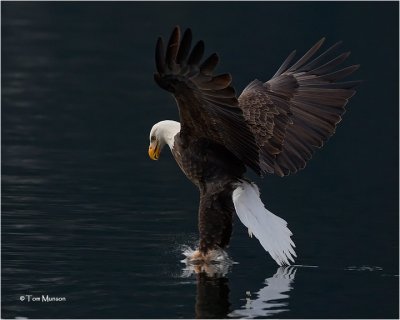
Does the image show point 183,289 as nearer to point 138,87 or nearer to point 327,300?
point 327,300

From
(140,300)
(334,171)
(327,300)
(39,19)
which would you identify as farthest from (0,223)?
(39,19)

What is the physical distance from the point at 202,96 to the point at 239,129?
43 cm

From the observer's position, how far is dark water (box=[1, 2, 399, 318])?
642cm

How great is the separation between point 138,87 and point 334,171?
4944mm

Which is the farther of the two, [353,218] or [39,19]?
[39,19]

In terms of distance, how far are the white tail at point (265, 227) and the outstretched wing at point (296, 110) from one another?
1.76 feet

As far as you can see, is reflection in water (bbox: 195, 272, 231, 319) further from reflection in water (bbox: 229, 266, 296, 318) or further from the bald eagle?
the bald eagle

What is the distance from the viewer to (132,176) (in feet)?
32.0

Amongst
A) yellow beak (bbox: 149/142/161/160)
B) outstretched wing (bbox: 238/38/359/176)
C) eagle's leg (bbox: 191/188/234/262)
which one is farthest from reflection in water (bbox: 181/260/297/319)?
yellow beak (bbox: 149/142/161/160)

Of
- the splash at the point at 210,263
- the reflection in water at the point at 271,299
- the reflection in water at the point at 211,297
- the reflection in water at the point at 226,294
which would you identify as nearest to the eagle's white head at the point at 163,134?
the splash at the point at 210,263

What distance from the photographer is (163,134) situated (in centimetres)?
755

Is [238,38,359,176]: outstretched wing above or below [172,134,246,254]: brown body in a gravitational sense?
above

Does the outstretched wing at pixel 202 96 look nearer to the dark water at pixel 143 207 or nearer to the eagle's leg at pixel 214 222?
the eagle's leg at pixel 214 222

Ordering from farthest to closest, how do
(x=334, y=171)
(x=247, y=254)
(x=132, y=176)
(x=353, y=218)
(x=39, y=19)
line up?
1. (x=39, y=19)
2. (x=334, y=171)
3. (x=132, y=176)
4. (x=353, y=218)
5. (x=247, y=254)
